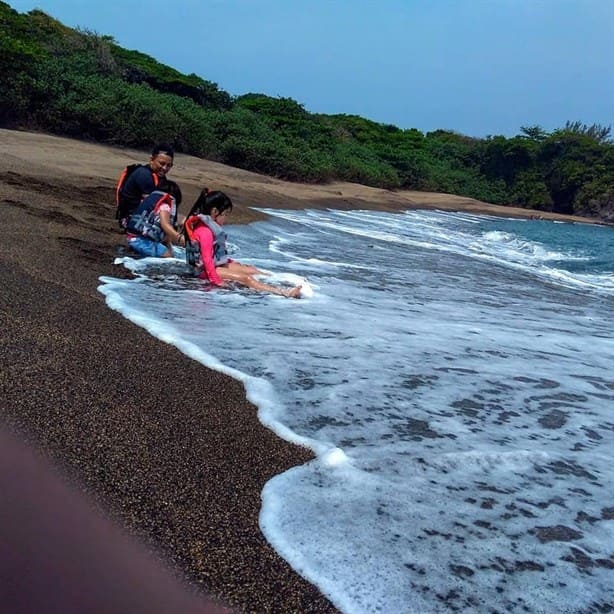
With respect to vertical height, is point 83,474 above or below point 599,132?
below

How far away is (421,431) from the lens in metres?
2.98

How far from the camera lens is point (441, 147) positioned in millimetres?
52844

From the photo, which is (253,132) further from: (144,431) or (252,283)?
(144,431)

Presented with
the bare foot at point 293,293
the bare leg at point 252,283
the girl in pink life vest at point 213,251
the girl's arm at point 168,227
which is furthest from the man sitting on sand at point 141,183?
the bare foot at point 293,293

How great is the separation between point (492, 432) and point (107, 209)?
645cm

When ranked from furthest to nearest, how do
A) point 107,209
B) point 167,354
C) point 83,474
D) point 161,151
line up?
point 107,209 → point 161,151 → point 167,354 → point 83,474

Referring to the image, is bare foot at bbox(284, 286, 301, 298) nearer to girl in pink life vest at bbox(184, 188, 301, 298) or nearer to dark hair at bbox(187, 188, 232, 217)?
girl in pink life vest at bbox(184, 188, 301, 298)

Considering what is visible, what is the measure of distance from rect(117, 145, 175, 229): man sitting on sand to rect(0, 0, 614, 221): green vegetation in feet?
44.6

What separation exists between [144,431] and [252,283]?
341 centimetres

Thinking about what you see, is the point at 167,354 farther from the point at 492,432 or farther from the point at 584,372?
the point at 584,372

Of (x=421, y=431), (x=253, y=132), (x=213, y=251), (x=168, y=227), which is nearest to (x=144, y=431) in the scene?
(x=421, y=431)

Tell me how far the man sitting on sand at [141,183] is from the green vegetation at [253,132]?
13602mm

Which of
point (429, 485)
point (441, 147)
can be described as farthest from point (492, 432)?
point (441, 147)

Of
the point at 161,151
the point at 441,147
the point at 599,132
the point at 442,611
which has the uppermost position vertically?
the point at 599,132
